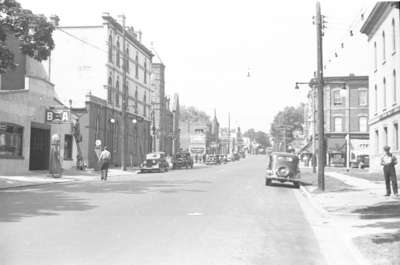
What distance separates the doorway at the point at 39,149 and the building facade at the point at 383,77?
24670 millimetres

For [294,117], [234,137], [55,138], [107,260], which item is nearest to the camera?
[107,260]

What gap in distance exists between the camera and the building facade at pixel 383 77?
1458 inches

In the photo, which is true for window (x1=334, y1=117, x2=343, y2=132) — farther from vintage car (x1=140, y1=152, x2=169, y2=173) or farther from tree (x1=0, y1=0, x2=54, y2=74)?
tree (x1=0, y1=0, x2=54, y2=74)

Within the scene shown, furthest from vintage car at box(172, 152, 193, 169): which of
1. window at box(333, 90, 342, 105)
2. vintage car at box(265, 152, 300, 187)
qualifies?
vintage car at box(265, 152, 300, 187)

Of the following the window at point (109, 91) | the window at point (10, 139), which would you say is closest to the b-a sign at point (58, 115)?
the window at point (10, 139)

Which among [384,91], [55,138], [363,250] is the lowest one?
[363,250]

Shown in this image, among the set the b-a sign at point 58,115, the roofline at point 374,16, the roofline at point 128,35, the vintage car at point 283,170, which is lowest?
the vintage car at point 283,170

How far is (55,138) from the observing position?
3269cm

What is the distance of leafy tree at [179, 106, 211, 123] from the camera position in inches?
6237

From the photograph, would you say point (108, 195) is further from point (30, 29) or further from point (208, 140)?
point (208, 140)

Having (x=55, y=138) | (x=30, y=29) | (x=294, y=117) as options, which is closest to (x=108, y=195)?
(x=30, y=29)

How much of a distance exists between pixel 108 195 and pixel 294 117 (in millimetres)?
129753

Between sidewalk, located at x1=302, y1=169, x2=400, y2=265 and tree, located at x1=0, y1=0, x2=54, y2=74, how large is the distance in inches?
510

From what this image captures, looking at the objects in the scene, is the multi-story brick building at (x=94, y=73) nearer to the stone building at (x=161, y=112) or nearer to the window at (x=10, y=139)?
the window at (x=10, y=139)
